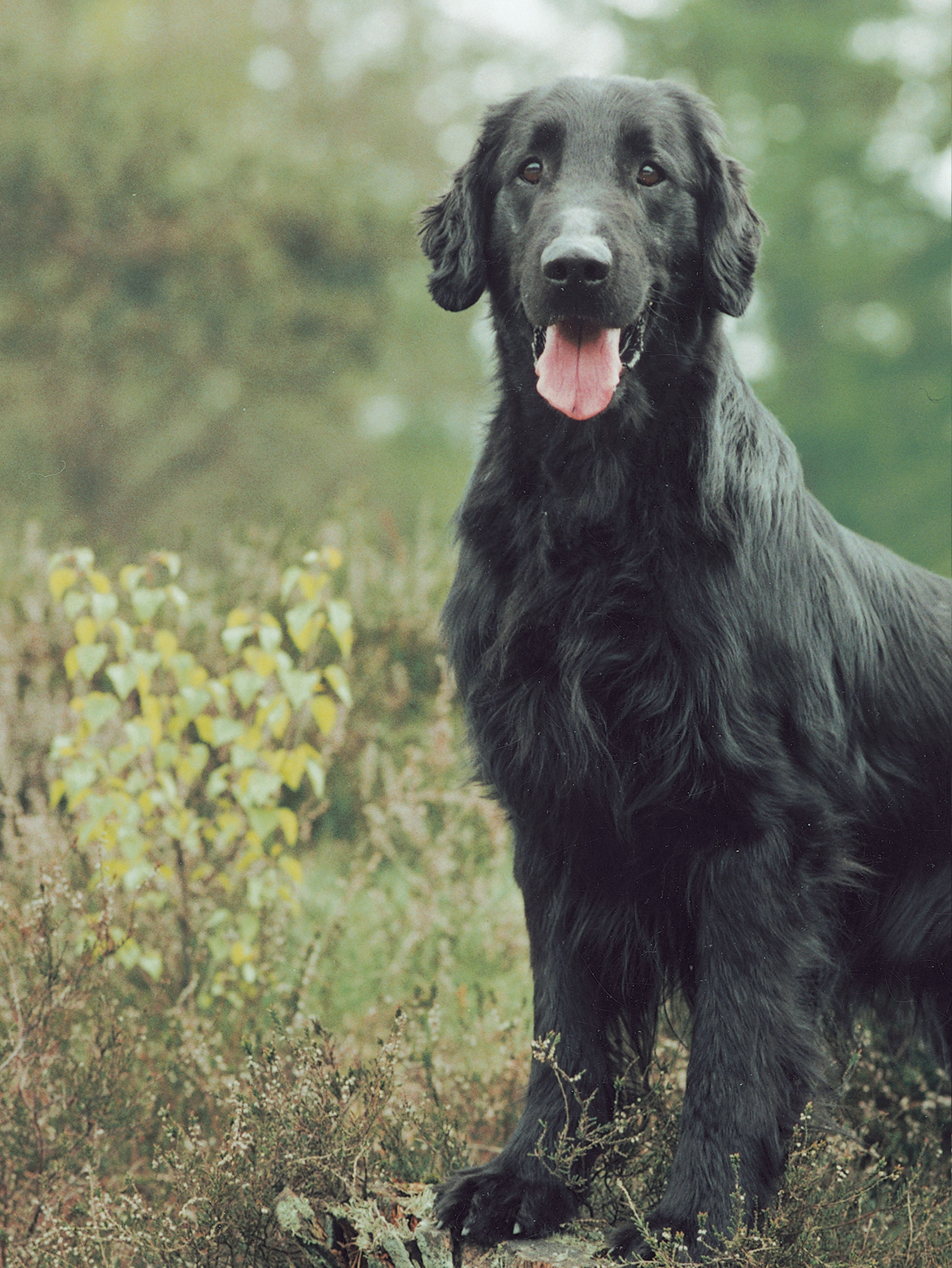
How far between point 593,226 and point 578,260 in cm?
12

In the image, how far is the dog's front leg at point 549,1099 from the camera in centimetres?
255

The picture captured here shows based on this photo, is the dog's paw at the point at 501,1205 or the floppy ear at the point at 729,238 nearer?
the dog's paw at the point at 501,1205

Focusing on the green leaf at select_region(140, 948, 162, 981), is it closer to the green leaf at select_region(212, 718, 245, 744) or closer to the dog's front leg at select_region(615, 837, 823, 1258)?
the green leaf at select_region(212, 718, 245, 744)

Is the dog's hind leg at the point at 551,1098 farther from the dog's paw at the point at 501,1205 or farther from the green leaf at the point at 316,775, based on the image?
the green leaf at the point at 316,775

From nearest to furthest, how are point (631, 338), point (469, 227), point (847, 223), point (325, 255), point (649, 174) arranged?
point (631, 338)
point (649, 174)
point (469, 227)
point (325, 255)
point (847, 223)

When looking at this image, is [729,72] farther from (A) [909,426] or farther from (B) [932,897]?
(B) [932,897]

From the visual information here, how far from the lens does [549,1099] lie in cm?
271

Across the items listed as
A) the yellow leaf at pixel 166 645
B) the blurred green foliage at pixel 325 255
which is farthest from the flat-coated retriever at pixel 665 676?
the blurred green foliage at pixel 325 255

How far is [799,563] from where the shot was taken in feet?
8.85

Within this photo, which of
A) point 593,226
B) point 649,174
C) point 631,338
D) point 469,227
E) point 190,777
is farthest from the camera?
point 190,777

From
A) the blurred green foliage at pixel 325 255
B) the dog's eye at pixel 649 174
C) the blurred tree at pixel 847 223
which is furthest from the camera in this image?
the blurred tree at pixel 847 223

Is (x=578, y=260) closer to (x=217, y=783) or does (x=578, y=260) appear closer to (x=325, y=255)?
(x=217, y=783)

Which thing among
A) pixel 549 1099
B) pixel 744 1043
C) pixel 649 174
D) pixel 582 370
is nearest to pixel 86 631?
pixel 582 370

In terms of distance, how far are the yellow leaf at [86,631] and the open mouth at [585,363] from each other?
1.49 m
